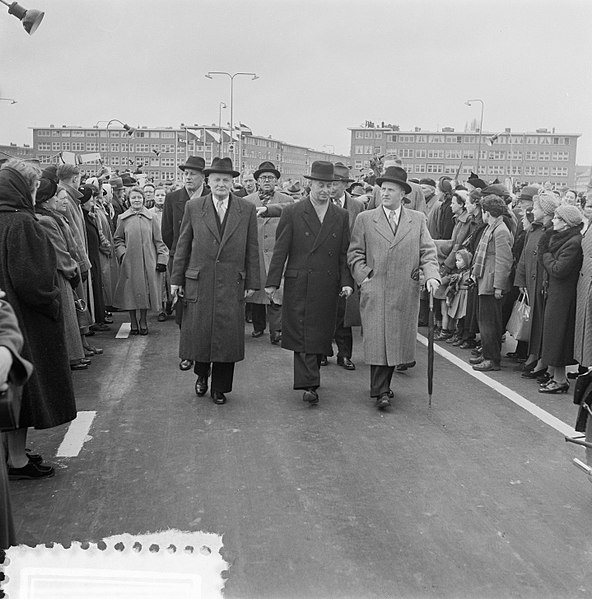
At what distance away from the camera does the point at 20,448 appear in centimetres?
525

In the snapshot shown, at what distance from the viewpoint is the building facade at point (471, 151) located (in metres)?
124

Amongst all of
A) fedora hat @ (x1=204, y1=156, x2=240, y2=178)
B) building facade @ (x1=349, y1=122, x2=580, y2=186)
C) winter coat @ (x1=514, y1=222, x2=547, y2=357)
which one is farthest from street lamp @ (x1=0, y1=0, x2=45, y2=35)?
building facade @ (x1=349, y1=122, x2=580, y2=186)

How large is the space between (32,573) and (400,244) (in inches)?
180

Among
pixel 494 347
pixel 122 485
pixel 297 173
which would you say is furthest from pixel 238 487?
pixel 297 173

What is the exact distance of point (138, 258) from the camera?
1114 cm

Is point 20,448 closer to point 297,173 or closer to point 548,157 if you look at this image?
point 548,157

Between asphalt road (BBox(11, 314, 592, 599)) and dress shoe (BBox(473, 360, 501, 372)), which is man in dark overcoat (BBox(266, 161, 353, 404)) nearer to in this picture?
asphalt road (BBox(11, 314, 592, 599))

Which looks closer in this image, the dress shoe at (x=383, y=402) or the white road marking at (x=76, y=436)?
the white road marking at (x=76, y=436)

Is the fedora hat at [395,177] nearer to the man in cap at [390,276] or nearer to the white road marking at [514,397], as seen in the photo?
the man in cap at [390,276]

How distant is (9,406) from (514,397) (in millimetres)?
5825

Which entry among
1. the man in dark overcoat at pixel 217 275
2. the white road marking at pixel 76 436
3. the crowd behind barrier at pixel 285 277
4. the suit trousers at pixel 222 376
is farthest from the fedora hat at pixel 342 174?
the white road marking at pixel 76 436

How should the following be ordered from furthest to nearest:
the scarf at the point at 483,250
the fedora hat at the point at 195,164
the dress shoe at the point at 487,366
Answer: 1. the fedora hat at the point at 195,164
2. the scarf at the point at 483,250
3. the dress shoe at the point at 487,366

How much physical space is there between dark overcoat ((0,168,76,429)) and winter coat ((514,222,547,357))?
5.29 m

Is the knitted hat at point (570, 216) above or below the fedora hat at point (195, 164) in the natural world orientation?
below
